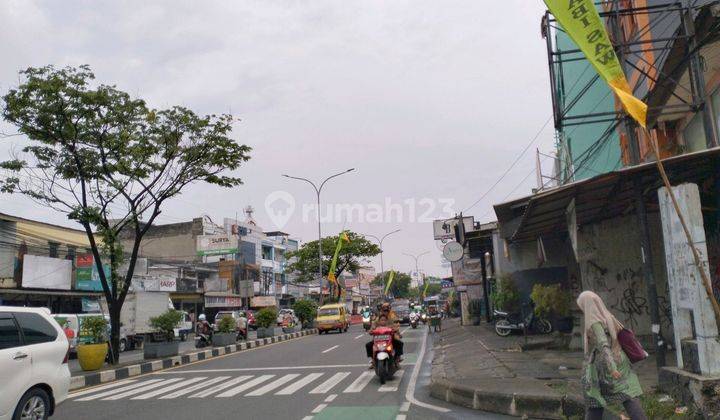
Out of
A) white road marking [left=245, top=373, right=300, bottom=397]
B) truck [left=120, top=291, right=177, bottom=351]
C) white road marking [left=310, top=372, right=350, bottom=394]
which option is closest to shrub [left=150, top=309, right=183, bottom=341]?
white road marking [left=245, top=373, right=300, bottom=397]

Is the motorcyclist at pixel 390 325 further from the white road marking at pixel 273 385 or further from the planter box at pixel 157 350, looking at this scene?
the planter box at pixel 157 350

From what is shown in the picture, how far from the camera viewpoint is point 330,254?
59.1 meters

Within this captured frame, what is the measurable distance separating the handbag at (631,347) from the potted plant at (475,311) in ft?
82.1

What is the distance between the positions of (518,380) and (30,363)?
7.21 metres

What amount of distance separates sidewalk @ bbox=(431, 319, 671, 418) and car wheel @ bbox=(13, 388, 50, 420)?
5.78 m

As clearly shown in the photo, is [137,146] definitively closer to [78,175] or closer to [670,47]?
[78,175]

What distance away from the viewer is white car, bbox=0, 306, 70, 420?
6.75 metres

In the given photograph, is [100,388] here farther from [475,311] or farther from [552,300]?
[475,311]

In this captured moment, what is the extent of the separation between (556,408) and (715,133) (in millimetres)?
6865

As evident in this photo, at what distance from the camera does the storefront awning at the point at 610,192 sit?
8.71m

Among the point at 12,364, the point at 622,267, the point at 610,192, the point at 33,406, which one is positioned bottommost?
the point at 33,406

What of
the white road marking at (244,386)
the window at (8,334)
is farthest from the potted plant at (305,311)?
the window at (8,334)

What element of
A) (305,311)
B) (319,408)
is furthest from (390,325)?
(305,311)

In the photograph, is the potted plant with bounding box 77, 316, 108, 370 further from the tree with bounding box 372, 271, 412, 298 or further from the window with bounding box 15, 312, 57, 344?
the tree with bounding box 372, 271, 412, 298
